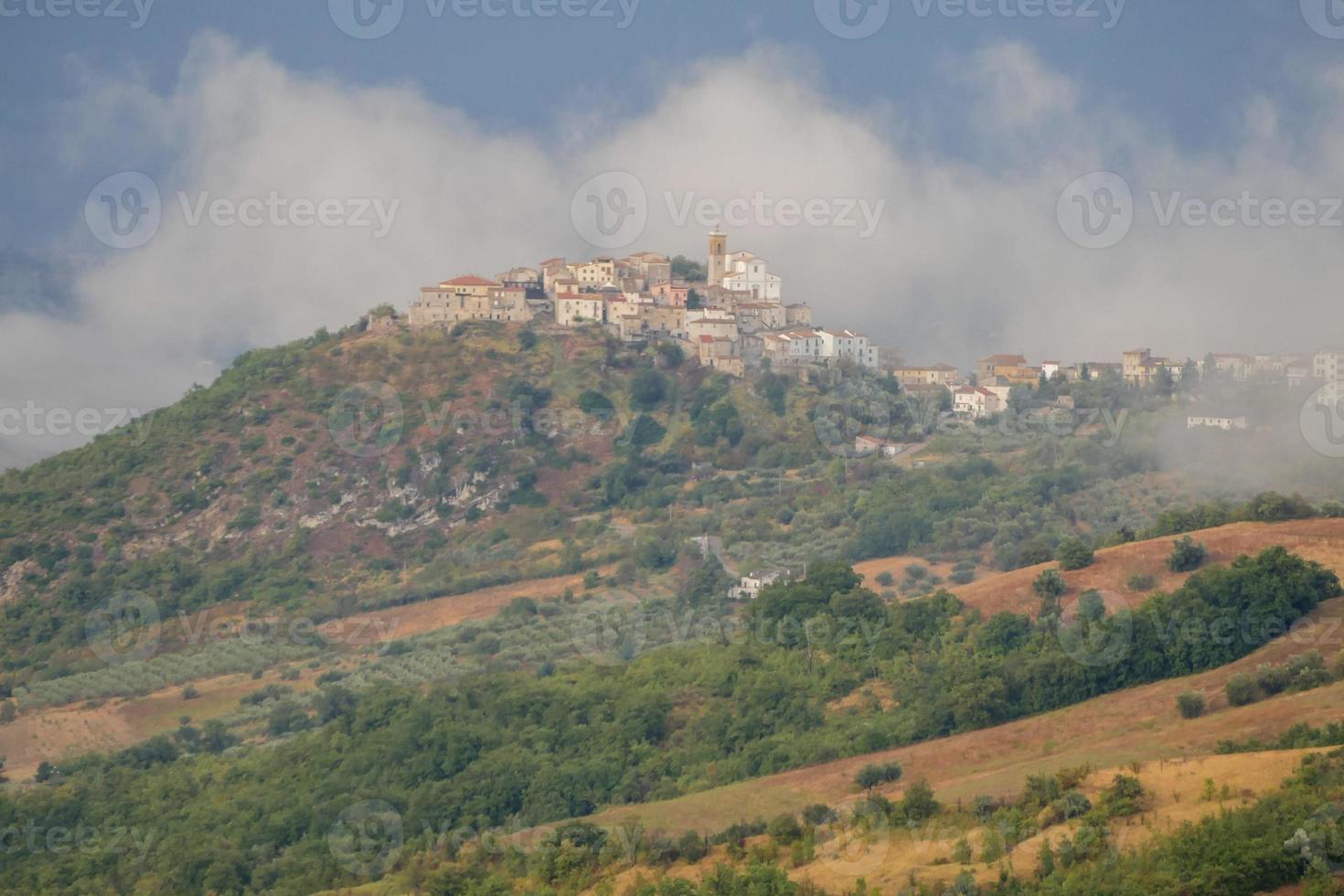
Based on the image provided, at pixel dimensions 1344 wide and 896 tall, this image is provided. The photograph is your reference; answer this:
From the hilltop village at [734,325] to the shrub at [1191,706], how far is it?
3465 cm

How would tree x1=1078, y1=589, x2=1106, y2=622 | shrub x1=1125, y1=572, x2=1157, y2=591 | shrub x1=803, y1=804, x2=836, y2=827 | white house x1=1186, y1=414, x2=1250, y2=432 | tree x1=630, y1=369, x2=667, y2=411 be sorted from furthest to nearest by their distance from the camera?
tree x1=630, y1=369, x2=667, y2=411, white house x1=1186, y1=414, x2=1250, y2=432, shrub x1=1125, y1=572, x2=1157, y2=591, tree x1=1078, y1=589, x2=1106, y2=622, shrub x1=803, y1=804, x2=836, y2=827

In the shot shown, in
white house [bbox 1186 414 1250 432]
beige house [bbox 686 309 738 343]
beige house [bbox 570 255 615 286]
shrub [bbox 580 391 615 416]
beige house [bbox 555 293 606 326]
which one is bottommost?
white house [bbox 1186 414 1250 432]

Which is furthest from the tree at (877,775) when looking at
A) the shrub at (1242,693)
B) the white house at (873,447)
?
the white house at (873,447)

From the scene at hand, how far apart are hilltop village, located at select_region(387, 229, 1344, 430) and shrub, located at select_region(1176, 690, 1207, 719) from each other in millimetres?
34652

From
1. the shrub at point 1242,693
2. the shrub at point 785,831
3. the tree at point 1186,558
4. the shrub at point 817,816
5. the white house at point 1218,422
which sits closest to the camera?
the shrub at point 785,831

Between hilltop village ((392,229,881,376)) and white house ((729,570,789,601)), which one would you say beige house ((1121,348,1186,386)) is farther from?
white house ((729,570,789,601))

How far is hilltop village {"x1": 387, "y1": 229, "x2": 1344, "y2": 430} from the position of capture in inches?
2714

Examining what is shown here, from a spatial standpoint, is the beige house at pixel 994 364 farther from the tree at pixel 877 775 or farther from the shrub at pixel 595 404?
the tree at pixel 877 775

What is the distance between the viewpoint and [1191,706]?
31188 millimetres

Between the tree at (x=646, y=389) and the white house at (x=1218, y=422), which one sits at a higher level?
the tree at (x=646, y=389)

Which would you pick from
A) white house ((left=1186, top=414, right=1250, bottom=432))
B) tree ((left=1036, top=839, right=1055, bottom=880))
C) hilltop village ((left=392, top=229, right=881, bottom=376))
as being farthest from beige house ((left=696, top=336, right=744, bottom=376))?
tree ((left=1036, top=839, right=1055, bottom=880))

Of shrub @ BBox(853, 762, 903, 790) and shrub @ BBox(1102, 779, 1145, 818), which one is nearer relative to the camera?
shrub @ BBox(1102, 779, 1145, 818)

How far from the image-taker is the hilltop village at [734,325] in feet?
226

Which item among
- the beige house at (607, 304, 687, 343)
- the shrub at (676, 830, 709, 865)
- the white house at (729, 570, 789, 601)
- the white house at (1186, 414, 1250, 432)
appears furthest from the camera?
the beige house at (607, 304, 687, 343)
